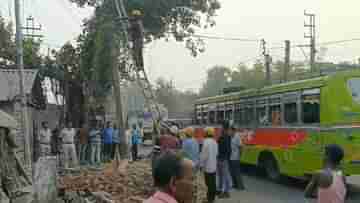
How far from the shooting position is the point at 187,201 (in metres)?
2.83

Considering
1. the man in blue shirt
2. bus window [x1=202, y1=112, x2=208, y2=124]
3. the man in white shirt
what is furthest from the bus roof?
the man in blue shirt

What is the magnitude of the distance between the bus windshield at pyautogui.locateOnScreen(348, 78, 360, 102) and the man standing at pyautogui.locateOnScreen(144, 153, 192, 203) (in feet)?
29.7

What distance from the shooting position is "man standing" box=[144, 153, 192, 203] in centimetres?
277

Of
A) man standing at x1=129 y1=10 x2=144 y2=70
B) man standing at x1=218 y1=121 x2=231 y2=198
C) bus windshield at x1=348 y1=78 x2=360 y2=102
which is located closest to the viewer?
bus windshield at x1=348 y1=78 x2=360 y2=102

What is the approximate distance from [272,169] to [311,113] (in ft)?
9.05

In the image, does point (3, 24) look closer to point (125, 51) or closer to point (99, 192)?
point (125, 51)

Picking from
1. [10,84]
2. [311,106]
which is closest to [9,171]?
[311,106]

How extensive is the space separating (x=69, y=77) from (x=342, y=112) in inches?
742

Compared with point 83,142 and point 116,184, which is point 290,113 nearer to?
point 116,184

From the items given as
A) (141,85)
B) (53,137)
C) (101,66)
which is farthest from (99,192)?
(53,137)

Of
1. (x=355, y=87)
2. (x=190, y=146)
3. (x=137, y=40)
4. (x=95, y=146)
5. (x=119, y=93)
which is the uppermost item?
(x=137, y=40)

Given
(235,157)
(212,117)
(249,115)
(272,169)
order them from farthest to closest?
(212,117), (249,115), (272,169), (235,157)

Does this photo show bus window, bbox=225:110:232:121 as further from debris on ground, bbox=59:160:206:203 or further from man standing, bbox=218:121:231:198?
man standing, bbox=218:121:231:198

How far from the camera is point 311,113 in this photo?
11.6 meters
